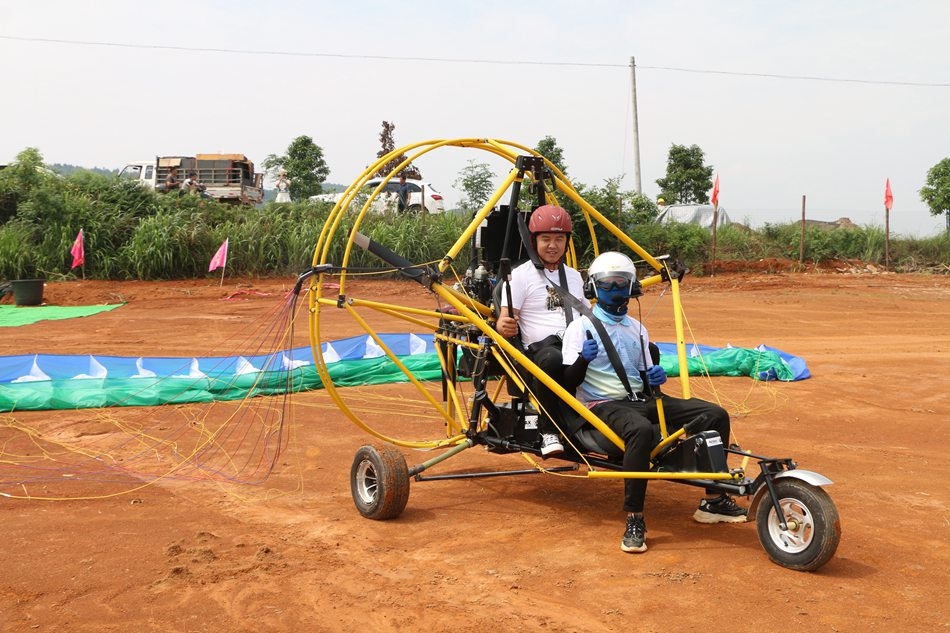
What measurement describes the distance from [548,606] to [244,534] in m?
2.19

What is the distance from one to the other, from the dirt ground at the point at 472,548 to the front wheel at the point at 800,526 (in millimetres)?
98

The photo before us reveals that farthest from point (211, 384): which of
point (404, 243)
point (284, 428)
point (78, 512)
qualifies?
point (404, 243)

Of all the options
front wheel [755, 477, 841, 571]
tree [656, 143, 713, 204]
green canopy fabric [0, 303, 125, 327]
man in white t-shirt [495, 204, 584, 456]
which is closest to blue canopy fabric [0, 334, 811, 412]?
man in white t-shirt [495, 204, 584, 456]

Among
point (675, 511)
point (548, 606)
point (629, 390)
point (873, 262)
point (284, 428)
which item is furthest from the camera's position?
point (873, 262)

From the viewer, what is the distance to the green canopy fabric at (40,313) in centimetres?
1712

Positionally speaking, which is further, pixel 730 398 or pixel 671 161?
pixel 671 161

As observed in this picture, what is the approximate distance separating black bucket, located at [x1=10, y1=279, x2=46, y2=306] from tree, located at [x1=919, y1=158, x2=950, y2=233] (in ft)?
97.1

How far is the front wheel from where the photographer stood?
4637mm

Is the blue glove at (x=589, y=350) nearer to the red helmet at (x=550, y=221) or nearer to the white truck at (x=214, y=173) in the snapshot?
the red helmet at (x=550, y=221)

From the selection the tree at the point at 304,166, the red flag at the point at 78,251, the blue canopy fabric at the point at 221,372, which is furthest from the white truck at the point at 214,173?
the blue canopy fabric at the point at 221,372

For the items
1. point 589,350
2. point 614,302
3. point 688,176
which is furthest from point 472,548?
point 688,176

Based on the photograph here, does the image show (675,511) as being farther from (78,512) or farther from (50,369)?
(50,369)

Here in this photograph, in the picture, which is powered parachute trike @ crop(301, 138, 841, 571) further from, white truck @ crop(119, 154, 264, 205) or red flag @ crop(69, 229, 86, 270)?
white truck @ crop(119, 154, 264, 205)

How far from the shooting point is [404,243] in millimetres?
23344
